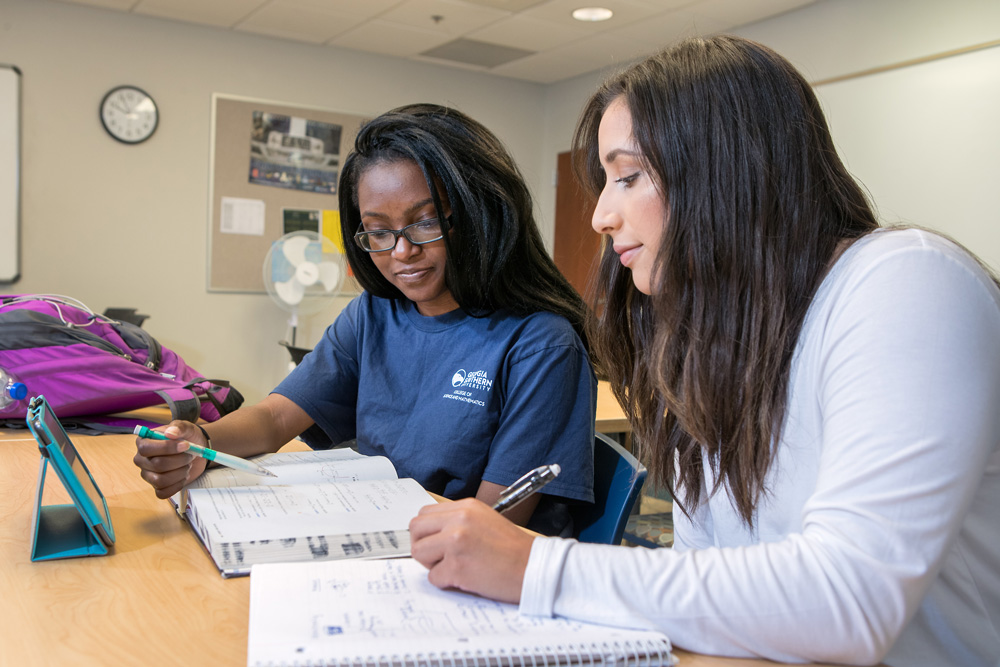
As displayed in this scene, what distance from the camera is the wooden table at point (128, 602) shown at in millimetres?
696

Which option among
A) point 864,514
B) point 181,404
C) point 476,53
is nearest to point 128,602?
point 864,514

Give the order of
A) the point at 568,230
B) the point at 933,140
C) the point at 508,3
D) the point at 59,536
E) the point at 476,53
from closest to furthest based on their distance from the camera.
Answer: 1. the point at 59,536
2. the point at 933,140
3. the point at 508,3
4. the point at 476,53
5. the point at 568,230

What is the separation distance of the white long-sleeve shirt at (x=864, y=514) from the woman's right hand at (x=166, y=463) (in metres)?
0.64

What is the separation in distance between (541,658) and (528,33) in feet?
15.1

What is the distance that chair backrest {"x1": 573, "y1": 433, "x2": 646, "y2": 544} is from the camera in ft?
4.19

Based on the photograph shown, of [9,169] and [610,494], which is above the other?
[9,169]

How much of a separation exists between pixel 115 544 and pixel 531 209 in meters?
0.91

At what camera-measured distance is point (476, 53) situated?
17.3 ft

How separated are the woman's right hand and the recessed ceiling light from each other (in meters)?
3.71

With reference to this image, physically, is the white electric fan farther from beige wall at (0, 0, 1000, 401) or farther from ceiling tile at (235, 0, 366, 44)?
ceiling tile at (235, 0, 366, 44)

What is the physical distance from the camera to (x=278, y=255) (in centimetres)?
468

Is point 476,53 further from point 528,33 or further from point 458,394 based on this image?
point 458,394

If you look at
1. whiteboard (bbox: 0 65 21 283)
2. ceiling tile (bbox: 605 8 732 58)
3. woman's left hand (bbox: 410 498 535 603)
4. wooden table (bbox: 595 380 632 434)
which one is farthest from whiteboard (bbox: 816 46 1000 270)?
whiteboard (bbox: 0 65 21 283)

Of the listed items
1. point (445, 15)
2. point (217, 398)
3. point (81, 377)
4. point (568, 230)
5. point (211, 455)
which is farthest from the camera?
point (568, 230)
